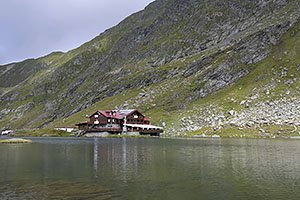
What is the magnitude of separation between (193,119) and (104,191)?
113 metres

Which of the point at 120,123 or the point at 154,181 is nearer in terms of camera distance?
the point at 154,181

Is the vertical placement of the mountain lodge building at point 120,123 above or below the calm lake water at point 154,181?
above

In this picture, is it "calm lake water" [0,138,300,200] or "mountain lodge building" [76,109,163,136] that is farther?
"mountain lodge building" [76,109,163,136]

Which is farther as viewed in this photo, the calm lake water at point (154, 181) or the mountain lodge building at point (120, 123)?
the mountain lodge building at point (120, 123)

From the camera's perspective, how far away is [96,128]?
151250 millimetres

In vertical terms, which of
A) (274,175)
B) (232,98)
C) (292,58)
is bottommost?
(274,175)

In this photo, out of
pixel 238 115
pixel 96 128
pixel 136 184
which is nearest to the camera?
pixel 136 184

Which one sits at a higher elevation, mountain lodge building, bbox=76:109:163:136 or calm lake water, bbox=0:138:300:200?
mountain lodge building, bbox=76:109:163:136

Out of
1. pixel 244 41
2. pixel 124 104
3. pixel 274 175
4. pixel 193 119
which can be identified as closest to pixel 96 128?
pixel 124 104

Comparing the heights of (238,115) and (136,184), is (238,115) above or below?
above

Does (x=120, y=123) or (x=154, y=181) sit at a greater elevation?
(x=120, y=123)

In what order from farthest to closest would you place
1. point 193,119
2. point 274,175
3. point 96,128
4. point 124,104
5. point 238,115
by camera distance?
point 124,104 < point 96,128 < point 193,119 < point 238,115 < point 274,175

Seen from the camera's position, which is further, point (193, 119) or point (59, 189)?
Answer: point (193, 119)

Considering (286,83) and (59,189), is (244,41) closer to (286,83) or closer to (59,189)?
(286,83)
